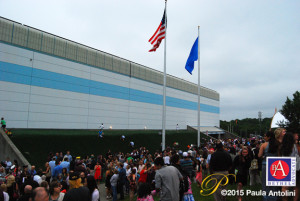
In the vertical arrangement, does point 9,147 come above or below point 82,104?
below

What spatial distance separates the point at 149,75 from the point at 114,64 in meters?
9.33

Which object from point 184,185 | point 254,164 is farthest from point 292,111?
point 184,185

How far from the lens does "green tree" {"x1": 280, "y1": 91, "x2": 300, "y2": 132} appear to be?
31.1 metres

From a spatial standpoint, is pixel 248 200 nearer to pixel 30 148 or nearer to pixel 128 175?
pixel 128 175

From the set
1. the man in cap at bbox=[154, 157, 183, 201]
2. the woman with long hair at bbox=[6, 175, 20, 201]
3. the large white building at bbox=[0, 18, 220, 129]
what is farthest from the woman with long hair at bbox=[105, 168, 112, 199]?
the large white building at bbox=[0, 18, 220, 129]

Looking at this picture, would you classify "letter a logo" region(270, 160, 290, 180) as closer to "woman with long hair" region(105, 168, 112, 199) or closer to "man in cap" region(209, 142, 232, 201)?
"man in cap" region(209, 142, 232, 201)

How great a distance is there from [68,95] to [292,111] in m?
31.1

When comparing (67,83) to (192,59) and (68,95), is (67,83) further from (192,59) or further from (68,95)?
(192,59)

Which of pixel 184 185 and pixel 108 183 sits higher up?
pixel 184 185

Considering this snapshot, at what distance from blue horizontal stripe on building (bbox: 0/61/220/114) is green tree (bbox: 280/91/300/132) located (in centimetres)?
2280

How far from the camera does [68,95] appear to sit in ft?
98.7

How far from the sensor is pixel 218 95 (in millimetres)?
72875

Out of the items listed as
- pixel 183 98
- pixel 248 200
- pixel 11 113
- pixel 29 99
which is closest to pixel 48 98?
pixel 29 99

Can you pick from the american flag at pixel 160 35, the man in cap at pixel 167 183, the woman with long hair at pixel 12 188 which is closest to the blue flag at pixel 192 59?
the american flag at pixel 160 35
